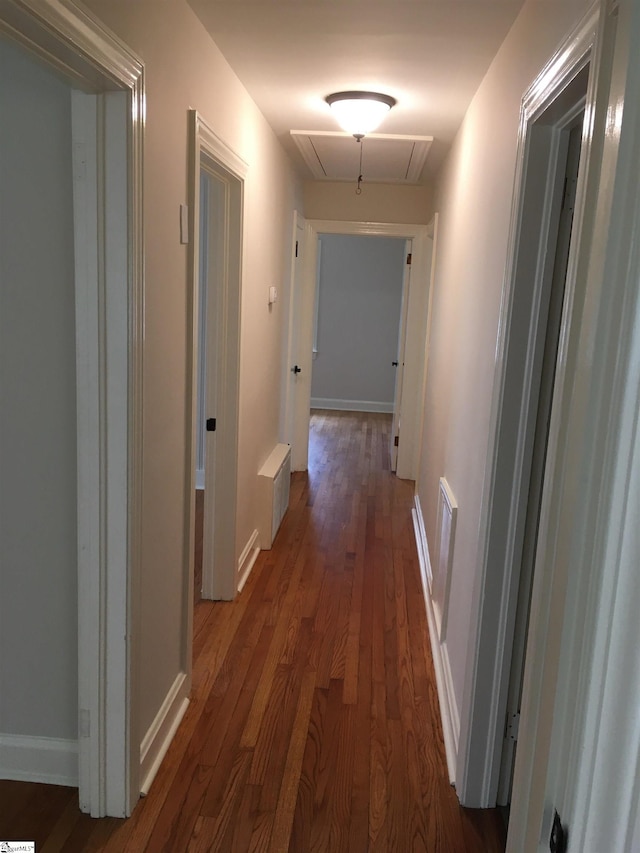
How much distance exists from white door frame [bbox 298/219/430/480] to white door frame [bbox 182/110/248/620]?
2.51m

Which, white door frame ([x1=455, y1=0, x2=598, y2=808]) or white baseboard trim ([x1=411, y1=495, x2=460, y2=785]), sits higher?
Result: white door frame ([x1=455, y1=0, x2=598, y2=808])

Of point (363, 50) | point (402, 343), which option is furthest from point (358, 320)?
point (363, 50)

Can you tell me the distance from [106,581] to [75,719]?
1.77 ft

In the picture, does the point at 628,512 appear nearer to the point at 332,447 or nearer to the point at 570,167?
the point at 570,167

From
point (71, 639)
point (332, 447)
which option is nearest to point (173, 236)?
point (71, 639)

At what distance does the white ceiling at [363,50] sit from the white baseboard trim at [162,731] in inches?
90.3

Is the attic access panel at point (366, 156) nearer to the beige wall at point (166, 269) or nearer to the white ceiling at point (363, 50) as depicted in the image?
the white ceiling at point (363, 50)

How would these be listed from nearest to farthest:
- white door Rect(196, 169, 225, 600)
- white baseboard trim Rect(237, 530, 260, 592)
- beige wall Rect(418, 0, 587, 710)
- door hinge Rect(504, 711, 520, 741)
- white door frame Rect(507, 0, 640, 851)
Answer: white door frame Rect(507, 0, 640, 851)
beige wall Rect(418, 0, 587, 710)
door hinge Rect(504, 711, 520, 741)
white door Rect(196, 169, 225, 600)
white baseboard trim Rect(237, 530, 260, 592)

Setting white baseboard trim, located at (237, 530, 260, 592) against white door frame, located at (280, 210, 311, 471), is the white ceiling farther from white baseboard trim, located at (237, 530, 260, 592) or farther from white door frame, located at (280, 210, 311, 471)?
white baseboard trim, located at (237, 530, 260, 592)

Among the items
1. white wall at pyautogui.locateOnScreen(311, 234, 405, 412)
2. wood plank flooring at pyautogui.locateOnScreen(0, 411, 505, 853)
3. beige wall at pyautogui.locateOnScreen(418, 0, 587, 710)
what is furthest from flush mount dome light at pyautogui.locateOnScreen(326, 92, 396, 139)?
white wall at pyautogui.locateOnScreen(311, 234, 405, 412)

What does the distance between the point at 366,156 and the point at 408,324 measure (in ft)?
5.90

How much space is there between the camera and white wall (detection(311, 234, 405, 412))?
898 cm

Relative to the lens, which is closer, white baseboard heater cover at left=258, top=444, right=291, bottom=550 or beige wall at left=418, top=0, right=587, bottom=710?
beige wall at left=418, top=0, right=587, bottom=710

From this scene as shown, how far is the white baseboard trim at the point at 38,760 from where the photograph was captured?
2.14 meters
